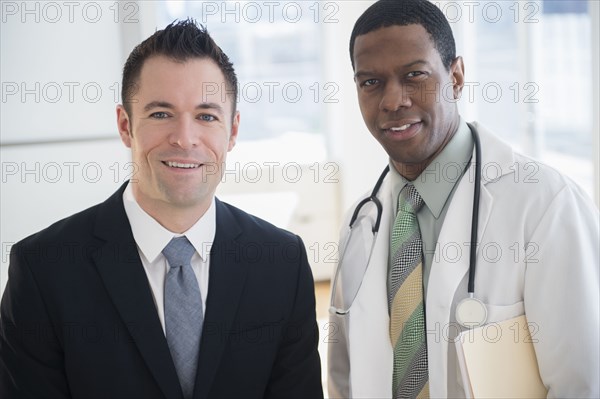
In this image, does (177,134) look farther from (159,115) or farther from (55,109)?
(55,109)

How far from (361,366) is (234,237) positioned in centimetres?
39

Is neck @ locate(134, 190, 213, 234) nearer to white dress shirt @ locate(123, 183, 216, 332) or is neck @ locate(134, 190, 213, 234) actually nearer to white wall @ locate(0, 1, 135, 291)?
white dress shirt @ locate(123, 183, 216, 332)

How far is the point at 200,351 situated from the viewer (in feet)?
4.90

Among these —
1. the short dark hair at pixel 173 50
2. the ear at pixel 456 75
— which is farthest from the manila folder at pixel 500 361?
the short dark hair at pixel 173 50

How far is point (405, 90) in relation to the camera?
5.07 feet

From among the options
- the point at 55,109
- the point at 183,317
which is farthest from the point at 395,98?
the point at 55,109

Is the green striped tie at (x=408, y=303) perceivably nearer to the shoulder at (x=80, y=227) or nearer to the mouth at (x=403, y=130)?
the mouth at (x=403, y=130)

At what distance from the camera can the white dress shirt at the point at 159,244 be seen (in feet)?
5.00

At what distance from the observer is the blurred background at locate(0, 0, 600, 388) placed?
6.13 ft

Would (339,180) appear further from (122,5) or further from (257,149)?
(122,5)

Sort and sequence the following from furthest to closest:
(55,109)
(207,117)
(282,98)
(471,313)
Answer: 1. (282,98)
2. (55,109)
3. (207,117)
4. (471,313)

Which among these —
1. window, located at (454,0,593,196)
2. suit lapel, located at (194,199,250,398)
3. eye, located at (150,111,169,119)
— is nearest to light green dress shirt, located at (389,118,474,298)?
suit lapel, located at (194,199,250,398)

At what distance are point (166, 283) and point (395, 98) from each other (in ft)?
1.97

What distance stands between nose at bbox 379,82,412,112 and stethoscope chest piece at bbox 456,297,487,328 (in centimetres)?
41
